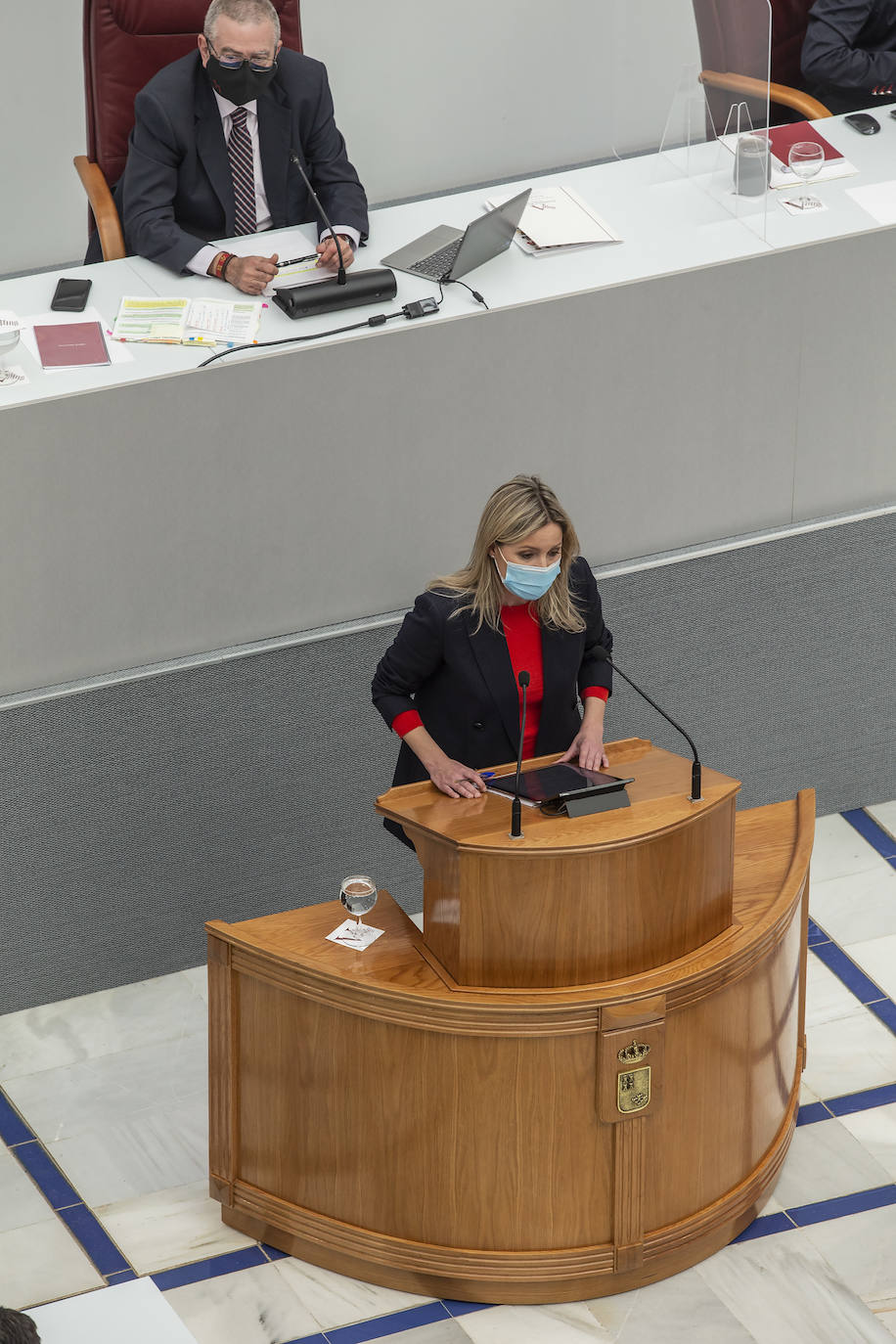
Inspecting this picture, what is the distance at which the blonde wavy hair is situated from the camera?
11.4 ft

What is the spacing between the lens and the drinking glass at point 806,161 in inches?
181

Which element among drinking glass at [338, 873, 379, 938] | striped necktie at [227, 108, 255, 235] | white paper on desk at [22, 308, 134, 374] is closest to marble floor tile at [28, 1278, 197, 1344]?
drinking glass at [338, 873, 379, 938]

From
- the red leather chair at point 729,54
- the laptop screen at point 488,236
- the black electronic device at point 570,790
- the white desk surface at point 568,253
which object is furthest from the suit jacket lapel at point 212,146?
A: the black electronic device at point 570,790

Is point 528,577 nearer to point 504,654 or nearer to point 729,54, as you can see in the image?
point 504,654

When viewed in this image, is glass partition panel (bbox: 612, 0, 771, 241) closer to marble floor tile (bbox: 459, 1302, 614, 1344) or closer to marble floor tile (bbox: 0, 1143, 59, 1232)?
marble floor tile (bbox: 459, 1302, 614, 1344)

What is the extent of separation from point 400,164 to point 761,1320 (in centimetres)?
437

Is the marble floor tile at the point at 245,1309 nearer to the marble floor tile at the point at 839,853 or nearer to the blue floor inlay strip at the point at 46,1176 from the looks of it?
the blue floor inlay strip at the point at 46,1176

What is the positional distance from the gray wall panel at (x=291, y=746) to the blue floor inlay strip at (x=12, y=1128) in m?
0.33

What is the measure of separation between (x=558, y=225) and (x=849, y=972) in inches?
74.7

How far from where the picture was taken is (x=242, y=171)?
15.6 ft

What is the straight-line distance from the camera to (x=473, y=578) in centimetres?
363

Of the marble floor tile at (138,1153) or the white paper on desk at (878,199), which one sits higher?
the white paper on desk at (878,199)

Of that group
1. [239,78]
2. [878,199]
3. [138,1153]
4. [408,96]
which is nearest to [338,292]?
[239,78]

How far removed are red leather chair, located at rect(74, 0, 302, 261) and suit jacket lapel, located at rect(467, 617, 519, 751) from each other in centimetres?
189
